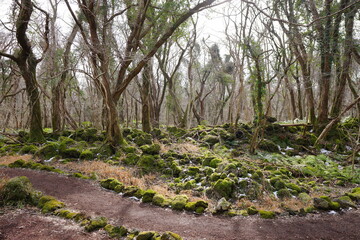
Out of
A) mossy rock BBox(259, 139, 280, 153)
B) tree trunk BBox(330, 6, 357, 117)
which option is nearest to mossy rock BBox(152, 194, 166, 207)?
mossy rock BBox(259, 139, 280, 153)

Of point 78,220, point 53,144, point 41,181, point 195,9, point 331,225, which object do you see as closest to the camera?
point 78,220

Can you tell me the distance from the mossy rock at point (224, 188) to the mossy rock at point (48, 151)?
672 centimetres

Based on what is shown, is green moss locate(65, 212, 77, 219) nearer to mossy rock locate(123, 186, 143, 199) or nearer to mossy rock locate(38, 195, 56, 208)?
mossy rock locate(38, 195, 56, 208)

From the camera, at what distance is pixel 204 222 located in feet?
15.6

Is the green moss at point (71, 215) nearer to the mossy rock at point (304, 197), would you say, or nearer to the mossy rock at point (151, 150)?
the mossy rock at point (151, 150)

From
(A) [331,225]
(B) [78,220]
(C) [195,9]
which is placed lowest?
(A) [331,225]

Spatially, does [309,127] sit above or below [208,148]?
above

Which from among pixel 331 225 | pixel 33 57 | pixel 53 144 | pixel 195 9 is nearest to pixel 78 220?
pixel 331 225

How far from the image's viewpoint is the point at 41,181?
643 centimetres

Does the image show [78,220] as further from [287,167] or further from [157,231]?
[287,167]

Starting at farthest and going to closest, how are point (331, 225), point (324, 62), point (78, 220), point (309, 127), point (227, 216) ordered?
point (309, 127), point (324, 62), point (227, 216), point (331, 225), point (78, 220)

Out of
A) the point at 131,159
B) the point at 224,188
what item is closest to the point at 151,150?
the point at 131,159

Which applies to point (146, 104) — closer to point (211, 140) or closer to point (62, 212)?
point (211, 140)

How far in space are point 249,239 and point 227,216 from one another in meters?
1.01
